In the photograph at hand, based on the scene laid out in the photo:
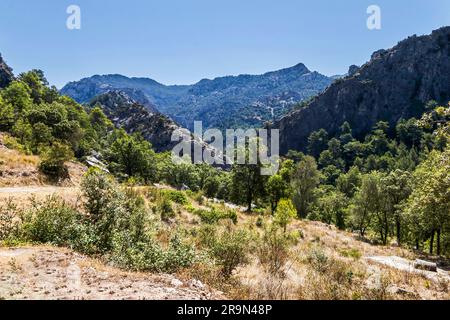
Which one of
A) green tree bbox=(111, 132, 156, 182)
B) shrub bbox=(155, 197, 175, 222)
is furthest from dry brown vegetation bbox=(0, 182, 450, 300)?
green tree bbox=(111, 132, 156, 182)

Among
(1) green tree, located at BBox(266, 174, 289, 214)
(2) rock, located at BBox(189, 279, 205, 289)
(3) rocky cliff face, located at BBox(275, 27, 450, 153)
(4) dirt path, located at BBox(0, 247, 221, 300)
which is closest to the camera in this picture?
(4) dirt path, located at BBox(0, 247, 221, 300)

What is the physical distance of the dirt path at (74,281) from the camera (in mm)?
7152

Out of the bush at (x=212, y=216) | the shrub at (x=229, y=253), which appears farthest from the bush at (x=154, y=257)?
the bush at (x=212, y=216)

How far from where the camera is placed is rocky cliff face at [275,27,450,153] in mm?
160625

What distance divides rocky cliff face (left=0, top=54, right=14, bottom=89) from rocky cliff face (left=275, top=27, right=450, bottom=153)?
460ft

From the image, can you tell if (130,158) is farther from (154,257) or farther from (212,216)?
(154,257)

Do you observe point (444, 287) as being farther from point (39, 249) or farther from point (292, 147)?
point (292, 147)

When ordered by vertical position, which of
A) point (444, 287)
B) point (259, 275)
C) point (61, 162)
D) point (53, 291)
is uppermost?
point (61, 162)

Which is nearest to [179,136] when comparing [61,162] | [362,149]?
[362,149]

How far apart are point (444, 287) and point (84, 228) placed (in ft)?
46.3

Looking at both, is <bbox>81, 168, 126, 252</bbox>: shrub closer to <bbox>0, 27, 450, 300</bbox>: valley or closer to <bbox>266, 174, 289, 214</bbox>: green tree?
<bbox>0, 27, 450, 300</bbox>: valley

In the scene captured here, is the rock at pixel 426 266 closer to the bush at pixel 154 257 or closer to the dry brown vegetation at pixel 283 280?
the dry brown vegetation at pixel 283 280
